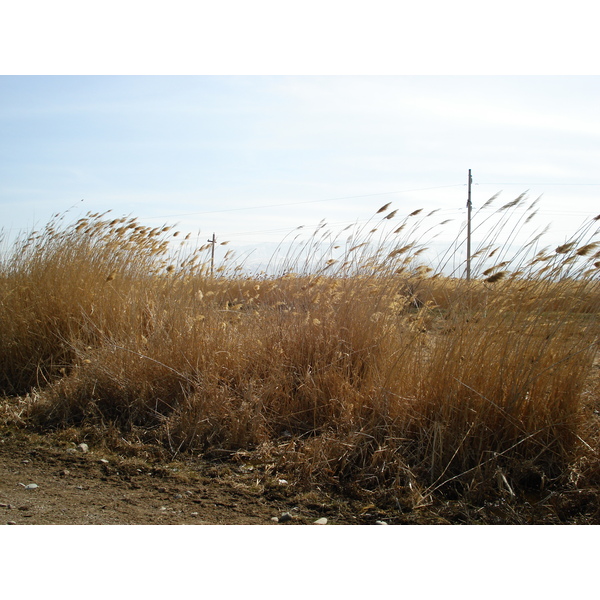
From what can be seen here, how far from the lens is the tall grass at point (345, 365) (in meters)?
2.90

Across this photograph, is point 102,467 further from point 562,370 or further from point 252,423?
point 562,370

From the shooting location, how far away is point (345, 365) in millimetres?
3586

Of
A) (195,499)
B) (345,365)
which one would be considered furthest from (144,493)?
(345,365)

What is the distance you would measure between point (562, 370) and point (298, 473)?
1563 millimetres

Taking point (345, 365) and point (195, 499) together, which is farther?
point (345, 365)

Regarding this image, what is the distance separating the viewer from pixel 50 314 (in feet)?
16.2

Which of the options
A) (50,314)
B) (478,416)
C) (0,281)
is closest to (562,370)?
(478,416)

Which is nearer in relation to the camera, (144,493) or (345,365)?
(144,493)

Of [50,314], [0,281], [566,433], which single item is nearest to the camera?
[566,433]

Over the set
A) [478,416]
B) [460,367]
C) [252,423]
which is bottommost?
[252,423]

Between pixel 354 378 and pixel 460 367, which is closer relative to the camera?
pixel 460 367

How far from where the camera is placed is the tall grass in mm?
2902

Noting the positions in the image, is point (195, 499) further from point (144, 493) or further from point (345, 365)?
point (345, 365)
